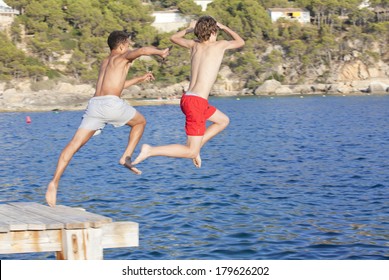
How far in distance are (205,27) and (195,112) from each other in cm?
120

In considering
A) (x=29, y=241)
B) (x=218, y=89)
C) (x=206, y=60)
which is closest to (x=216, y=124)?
(x=206, y=60)

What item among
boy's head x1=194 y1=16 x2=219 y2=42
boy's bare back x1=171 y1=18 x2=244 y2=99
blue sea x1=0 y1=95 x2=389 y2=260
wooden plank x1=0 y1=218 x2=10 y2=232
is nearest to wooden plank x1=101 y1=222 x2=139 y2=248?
wooden plank x1=0 y1=218 x2=10 y2=232

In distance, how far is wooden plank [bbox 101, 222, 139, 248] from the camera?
11664 mm

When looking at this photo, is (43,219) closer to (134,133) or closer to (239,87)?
(134,133)

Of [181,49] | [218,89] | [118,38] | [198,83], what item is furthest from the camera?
[218,89]

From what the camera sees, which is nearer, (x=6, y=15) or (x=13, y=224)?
(x=13, y=224)

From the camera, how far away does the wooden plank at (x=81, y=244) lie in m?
11.3

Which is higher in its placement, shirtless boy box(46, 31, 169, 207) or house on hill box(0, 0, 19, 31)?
house on hill box(0, 0, 19, 31)

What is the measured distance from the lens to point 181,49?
122625 mm

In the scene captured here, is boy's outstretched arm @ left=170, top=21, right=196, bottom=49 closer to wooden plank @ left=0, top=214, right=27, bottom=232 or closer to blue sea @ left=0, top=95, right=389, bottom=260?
wooden plank @ left=0, top=214, right=27, bottom=232

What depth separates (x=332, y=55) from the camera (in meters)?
132

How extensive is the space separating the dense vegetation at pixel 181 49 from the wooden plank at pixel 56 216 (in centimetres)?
10053

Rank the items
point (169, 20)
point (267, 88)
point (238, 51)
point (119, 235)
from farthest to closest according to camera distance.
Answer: point (169, 20), point (238, 51), point (267, 88), point (119, 235)

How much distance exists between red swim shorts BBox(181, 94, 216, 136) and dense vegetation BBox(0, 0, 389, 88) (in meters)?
102
